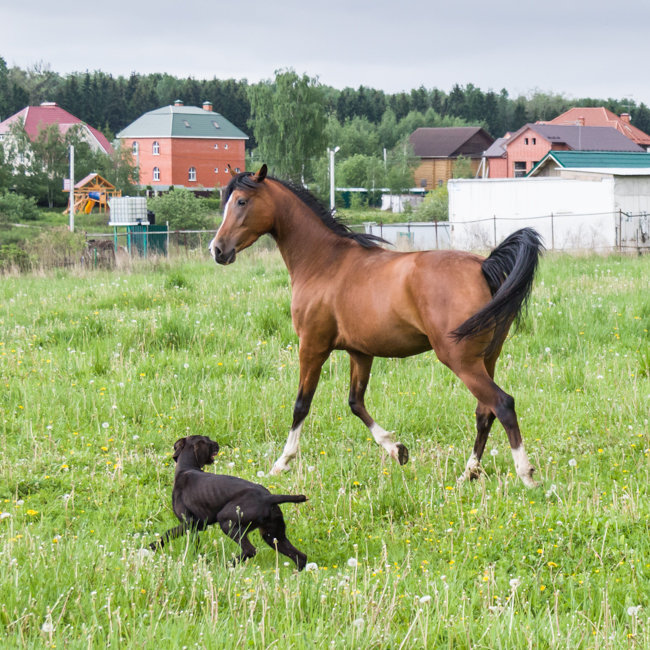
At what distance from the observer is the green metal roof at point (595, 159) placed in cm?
4756

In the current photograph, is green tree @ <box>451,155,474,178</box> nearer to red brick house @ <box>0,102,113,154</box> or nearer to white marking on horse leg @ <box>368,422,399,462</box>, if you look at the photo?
red brick house @ <box>0,102,113,154</box>

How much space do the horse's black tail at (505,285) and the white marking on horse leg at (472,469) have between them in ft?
2.70

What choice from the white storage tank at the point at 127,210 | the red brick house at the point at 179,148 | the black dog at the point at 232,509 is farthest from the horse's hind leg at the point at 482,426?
the red brick house at the point at 179,148

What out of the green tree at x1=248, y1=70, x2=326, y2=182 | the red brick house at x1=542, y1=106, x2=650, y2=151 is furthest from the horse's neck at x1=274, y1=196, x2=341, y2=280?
the red brick house at x1=542, y1=106, x2=650, y2=151

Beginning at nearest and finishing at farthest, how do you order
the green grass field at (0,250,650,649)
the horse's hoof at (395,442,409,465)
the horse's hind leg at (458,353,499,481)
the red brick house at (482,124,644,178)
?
the green grass field at (0,250,650,649) → the horse's hind leg at (458,353,499,481) → the horse's hoof at (395,442,409,465) → the red brick house at (482,124,644,178)

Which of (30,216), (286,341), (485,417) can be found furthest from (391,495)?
(30,216)

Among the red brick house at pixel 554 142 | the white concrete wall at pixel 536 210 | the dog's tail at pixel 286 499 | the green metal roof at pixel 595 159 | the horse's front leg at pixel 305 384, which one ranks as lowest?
the dog's tail at pixel 286 499

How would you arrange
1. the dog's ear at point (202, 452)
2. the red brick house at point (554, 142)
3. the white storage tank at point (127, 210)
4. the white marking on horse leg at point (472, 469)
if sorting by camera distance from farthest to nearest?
the red brick house at point (554, 142), the white storage tank at point (127, 210), the white marking on horse leg at point (472, 469), the dog's ear at point (202, 452)

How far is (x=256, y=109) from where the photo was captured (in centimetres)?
7725

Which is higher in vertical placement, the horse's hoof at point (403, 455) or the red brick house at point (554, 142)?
the red brick house at point (554, 142)

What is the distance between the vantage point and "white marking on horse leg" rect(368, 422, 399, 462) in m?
6.54

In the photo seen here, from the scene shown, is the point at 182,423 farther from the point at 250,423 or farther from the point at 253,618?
the point at 253,618

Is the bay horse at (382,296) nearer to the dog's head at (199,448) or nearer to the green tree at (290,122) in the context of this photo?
the dog's head at (199,448)

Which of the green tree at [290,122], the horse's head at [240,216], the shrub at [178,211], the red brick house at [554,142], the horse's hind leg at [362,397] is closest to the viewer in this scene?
the horse's hind leg at [362,397]
